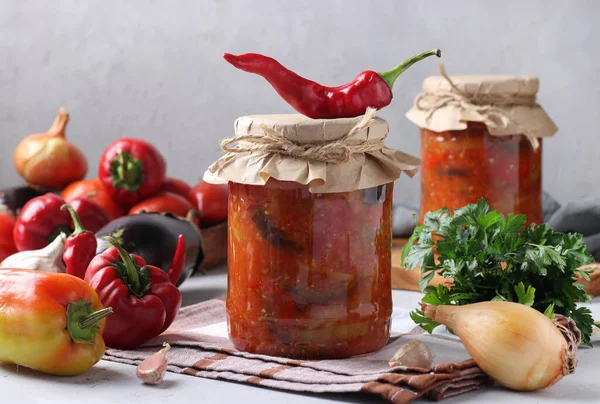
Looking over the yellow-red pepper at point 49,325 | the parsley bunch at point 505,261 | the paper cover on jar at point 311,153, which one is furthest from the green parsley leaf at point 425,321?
the yellow-red pepper at point 49,325

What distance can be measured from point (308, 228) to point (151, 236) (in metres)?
0.72

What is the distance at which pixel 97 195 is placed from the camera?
2.55 m

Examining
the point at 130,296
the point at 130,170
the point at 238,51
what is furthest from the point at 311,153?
the point at 238,51

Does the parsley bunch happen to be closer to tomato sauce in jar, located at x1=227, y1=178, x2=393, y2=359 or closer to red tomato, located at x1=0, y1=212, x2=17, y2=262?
tomato sauce in jar, located at x1=227, y1=178, x2=393, y2=359

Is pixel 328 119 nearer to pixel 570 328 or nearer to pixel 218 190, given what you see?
pixel 570 328

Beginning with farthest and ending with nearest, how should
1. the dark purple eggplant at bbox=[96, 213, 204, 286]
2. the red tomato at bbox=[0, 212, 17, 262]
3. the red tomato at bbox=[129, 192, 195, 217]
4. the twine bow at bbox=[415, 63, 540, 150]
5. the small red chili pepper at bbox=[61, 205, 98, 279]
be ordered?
the red tomato at bbox=[129, 192, 195, 217] < the red tomato at bbox=[0, 212, 17, 262] < the twine bow at bbox=[415, 63, 540, 150] < the dark purple eggplant at bbox=[96, 213, 204, 286] < the small red chili pepper at bbox=[61, 205, 98, 279]

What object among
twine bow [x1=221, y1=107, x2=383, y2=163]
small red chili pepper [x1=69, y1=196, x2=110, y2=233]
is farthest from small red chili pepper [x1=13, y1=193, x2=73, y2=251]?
twine bow [x1=221, y1=107, x2=383, y2=163]

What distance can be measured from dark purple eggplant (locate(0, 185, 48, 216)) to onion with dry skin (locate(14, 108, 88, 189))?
2.0 inches

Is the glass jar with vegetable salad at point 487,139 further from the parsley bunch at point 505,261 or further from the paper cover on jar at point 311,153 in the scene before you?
the paper cover on jar at point 311,153

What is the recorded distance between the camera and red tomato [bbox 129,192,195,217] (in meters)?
2.48

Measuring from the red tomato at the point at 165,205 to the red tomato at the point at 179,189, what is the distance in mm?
67

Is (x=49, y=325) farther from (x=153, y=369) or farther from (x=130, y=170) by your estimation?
(x=130, y=170)

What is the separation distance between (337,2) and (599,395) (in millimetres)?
1958

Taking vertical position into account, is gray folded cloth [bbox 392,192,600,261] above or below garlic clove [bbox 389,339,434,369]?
above
